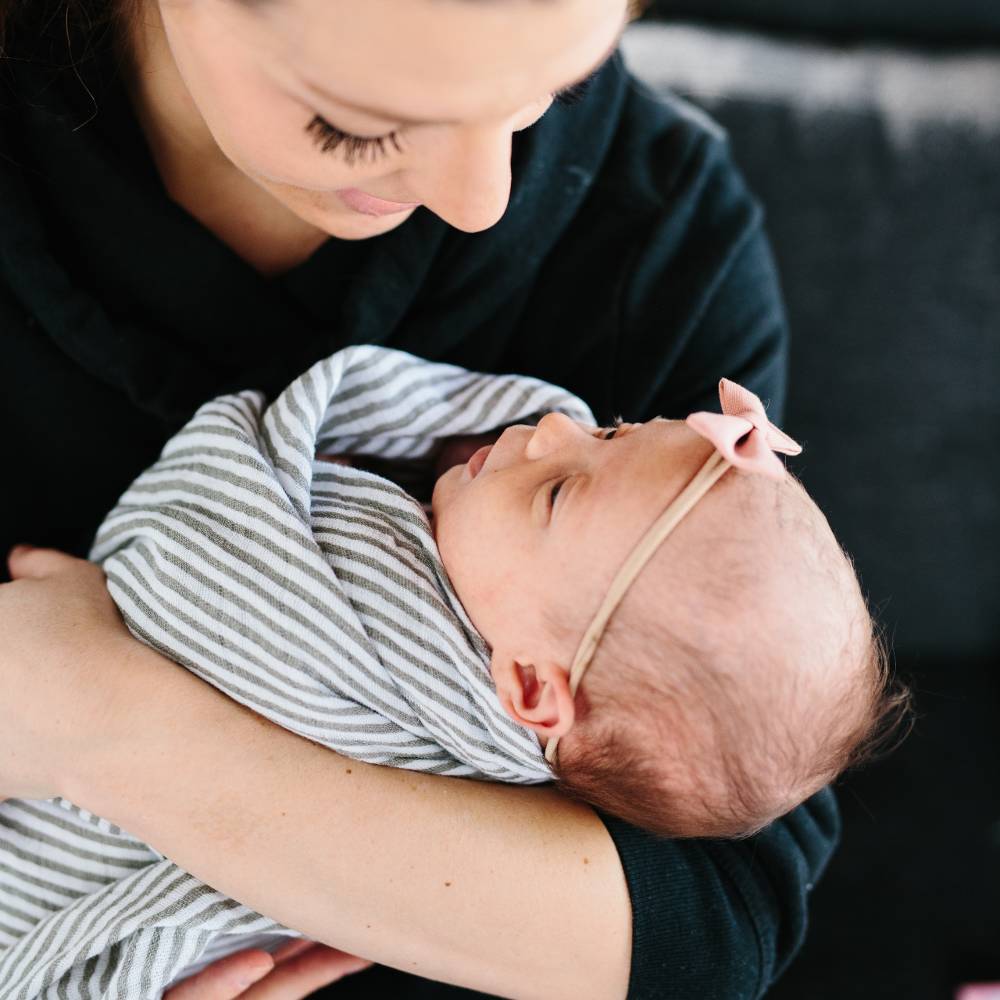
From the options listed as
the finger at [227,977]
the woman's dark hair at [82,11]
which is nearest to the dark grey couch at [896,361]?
the woman's dark hair at [82,11]

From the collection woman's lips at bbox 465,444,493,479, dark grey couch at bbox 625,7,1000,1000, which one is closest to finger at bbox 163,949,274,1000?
woman's lips at bbox 465,444,493,479

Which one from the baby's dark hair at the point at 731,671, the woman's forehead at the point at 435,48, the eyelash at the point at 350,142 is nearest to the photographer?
the woman's forehead at the point at 435,48

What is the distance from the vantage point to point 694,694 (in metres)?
0.86

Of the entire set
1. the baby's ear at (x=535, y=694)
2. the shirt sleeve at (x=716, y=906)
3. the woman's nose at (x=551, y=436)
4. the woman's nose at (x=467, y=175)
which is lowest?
the shirt sleeve at (x=716, y=906)

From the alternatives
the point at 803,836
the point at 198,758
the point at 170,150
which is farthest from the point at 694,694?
the point at 170,150

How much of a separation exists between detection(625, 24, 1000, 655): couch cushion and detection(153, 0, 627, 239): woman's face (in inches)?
29.5

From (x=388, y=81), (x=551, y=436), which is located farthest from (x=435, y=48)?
(x=551, y=436)

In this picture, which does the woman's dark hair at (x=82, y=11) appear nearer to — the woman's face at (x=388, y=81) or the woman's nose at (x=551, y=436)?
the woman's face at (x=388, y=81)

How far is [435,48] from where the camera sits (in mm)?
610

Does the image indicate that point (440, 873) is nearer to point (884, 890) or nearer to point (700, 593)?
point (700, 593)

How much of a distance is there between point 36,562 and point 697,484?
681mm

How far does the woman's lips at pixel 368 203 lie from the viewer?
2.81ft

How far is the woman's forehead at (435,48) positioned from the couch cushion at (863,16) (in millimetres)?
904

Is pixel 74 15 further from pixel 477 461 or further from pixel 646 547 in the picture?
pixel 646 547
